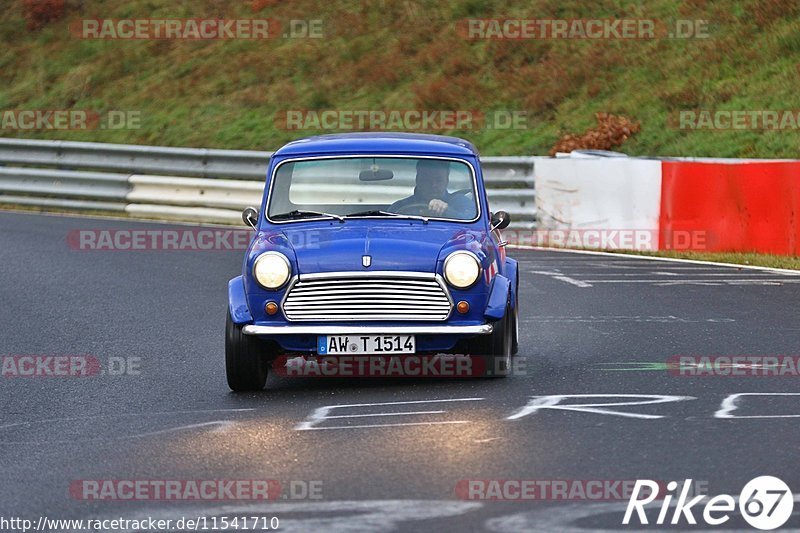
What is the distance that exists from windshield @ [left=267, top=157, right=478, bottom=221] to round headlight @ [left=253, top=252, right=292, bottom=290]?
80 centimetres

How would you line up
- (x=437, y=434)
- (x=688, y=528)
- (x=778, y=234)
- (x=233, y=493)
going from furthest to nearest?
(x=778, y=234) < (x=437, y=434) < (x=233, y=493) < (x=688, y=528)

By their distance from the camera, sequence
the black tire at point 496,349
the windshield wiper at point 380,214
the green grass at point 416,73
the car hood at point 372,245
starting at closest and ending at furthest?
the car hood at point 372,245
the black tire at point 496,349
the windshield wiper at point 380,214
the green grass at point 416,73

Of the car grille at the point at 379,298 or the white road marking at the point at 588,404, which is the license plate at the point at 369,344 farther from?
the white road marking at the point at 588,404

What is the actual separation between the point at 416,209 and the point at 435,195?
0.21 metres

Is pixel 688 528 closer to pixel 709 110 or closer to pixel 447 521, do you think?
pixel 447 521

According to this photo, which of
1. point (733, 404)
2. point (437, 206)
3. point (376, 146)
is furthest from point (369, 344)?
point (733, 404)

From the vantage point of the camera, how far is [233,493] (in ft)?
21.8

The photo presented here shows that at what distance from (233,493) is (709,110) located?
19258 mm

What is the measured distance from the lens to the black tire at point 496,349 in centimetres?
953

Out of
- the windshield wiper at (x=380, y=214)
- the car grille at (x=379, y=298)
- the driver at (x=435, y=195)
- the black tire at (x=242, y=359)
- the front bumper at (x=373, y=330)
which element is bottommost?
the black tire at (x=242, y=359)

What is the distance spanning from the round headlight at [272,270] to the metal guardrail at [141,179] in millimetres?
11743

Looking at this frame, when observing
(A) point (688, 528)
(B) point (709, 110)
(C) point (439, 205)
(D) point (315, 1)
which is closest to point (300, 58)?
(D) point (315, 1)

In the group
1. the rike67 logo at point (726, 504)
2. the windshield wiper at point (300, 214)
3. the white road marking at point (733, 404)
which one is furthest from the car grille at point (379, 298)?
the rike67 logo at point (726, 504)

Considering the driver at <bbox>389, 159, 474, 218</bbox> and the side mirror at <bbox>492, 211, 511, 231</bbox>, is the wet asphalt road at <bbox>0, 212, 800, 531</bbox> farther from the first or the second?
the driver at <bbox>389, 159, 474, 218</bbox>
